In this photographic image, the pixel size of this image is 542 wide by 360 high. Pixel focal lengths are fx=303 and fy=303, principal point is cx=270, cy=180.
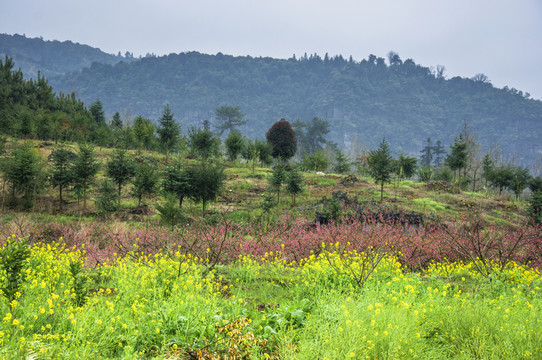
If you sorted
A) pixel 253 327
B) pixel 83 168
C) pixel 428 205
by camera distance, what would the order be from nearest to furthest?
pixel 253 327 → pixel 83 168 → pixel 428 205

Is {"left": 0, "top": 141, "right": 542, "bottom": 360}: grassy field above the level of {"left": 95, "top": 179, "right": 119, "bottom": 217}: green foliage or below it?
above

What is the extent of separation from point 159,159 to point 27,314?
2906cm

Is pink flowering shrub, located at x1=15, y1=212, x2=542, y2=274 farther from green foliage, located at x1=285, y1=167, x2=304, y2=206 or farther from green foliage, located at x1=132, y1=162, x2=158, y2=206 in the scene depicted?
green foliage, located at x1=285, y1=167, x2=304, y2=206

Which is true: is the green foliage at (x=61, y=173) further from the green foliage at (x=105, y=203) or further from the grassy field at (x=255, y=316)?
the grassy field at (x=255, y=316)

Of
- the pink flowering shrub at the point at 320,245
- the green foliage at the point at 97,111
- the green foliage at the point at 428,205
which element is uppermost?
the green foliage at the point at 97,111

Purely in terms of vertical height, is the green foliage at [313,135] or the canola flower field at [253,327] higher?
the green foliage at [313,135]

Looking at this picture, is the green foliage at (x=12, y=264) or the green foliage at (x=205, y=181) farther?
the green foliage at (x=205, y=181)

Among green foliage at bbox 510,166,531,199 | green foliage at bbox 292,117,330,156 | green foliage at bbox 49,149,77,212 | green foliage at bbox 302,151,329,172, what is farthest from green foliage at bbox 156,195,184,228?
green foliage at bbox 292,117,330,156

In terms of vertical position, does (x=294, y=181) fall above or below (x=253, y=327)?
above

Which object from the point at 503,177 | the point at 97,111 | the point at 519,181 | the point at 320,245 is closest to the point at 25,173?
the point at 320,245

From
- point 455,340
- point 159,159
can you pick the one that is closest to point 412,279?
point 455,340

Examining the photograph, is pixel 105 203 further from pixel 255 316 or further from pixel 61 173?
pixel 255 316

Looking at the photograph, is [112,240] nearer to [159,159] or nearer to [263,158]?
[159,159]

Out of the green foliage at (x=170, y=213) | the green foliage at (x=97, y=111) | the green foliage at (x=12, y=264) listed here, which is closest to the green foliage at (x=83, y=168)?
the green foliage at (x=170, y=213)
